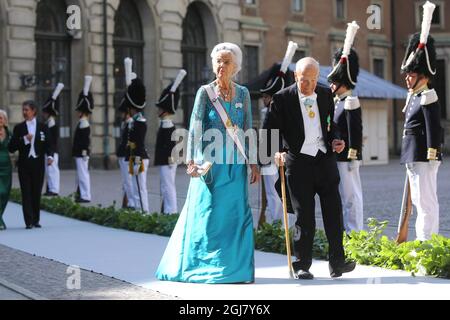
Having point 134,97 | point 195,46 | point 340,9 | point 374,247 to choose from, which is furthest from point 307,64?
point 340,9

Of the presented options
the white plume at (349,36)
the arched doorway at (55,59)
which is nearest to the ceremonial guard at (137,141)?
the white plume at (349,36)

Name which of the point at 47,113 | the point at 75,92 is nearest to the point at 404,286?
the point at 47,113

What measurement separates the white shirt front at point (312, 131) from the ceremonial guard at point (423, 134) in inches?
62.6

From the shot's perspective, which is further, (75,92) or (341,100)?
(75,92)

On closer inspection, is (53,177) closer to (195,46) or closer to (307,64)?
(307,64)

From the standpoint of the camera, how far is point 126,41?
1262 inches

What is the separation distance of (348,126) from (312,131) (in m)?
2.56

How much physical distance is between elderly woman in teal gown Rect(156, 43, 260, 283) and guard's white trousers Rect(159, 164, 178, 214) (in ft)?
21.2

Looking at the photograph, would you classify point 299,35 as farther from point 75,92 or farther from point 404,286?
point 404,286

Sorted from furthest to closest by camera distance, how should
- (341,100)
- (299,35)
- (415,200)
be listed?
(299,35)
(341,100)
(415,200)

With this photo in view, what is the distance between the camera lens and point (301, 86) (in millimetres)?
8414

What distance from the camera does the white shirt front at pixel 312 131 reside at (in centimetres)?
842

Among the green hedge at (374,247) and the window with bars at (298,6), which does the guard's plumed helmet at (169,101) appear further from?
the window with bars at (298,6)

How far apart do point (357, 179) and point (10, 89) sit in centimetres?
1833
